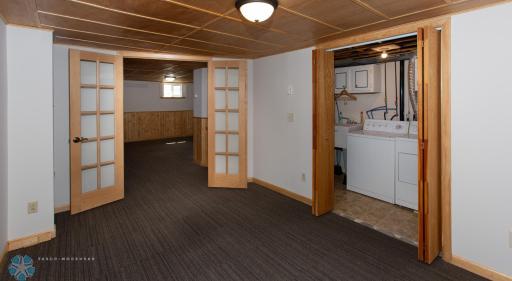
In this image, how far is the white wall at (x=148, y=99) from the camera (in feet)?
35.1

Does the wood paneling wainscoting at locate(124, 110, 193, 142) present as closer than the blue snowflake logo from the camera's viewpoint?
No

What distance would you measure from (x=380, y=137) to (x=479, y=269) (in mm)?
1993

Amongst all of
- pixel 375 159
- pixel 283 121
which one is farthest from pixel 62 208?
pixel 375 159

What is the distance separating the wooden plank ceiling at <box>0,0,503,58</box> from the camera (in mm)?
2195

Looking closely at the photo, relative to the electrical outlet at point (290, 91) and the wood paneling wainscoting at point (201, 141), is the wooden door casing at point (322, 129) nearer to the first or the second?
the electrical outlet at point (290, 91)

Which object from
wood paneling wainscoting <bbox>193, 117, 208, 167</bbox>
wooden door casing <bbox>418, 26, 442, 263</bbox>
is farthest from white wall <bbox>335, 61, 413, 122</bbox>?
wood paneling wainscoting <bbox>193, 117, 208, 167</bbox>

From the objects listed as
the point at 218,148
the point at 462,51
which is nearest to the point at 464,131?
the point at 462,51

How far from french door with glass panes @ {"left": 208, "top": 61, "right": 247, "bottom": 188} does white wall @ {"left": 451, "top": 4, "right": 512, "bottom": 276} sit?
296 centimetres

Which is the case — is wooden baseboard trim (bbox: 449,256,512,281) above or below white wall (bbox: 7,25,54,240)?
below

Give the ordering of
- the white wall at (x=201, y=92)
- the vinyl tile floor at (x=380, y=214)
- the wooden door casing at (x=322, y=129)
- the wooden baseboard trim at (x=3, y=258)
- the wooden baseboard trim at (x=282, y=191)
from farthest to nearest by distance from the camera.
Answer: the white wall at (x=201, y=92) → the wooden baseboard trim at (x=282, y=191) → the wooden door casing at (x=322, y=129) → the vinyl tile floor at (x=380, y=214) → the wooden baseboard trim at (x=3, y=258)

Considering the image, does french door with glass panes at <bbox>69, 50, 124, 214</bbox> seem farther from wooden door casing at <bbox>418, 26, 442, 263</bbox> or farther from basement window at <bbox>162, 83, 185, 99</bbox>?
basement window at <bbox>162, 83, 185, 99</bbox>

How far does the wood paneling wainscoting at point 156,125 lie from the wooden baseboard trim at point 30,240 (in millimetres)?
7879

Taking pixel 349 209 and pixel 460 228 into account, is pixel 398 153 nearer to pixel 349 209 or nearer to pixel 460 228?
pixel 349 209

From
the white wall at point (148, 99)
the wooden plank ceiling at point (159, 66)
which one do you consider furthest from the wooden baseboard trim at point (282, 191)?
the white wall at point (148, 99)
